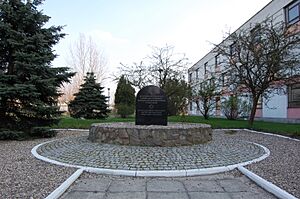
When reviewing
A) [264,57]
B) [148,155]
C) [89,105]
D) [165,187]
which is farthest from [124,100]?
[165,187]

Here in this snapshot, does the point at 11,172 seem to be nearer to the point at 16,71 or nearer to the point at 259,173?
the point at 259,173

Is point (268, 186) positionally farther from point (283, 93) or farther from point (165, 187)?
point (283, 93)

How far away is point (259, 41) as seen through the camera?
48.0 feet

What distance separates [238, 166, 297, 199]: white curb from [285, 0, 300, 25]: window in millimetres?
18222

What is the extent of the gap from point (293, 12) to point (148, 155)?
18753mm

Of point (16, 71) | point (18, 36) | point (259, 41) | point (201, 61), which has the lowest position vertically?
point (16, 71)

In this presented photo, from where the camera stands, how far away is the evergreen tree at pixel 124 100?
3043cm

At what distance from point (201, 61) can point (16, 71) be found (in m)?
36.5

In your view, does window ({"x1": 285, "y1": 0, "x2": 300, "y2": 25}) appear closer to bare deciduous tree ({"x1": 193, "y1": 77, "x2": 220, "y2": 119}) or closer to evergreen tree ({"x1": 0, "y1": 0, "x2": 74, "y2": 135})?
bare deciduous tree ({"x1": 193, "y1": 77, "x2": 220, "y2": 119})

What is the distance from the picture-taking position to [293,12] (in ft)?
69.5

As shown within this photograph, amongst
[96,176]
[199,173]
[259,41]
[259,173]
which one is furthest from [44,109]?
[259,41]

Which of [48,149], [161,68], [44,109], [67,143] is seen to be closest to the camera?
[48,149]

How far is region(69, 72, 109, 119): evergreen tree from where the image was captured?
90.1ft

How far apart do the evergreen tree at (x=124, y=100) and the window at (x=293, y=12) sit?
1596 cm
